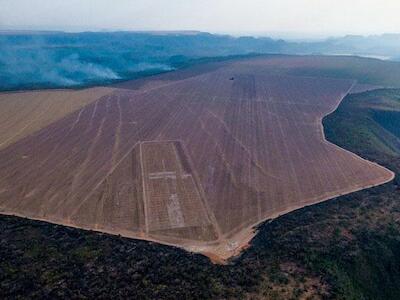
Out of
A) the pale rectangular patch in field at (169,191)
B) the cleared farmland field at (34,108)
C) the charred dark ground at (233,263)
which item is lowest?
the cleared farmland field at (34,108)

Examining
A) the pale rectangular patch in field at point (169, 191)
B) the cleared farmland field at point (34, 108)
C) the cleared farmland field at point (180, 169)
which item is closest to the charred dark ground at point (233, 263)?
the cleared farmland field at point (180, 169)

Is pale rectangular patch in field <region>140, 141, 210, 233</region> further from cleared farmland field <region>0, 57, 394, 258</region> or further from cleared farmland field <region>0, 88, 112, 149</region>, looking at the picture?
cleared farmland field <region>0, 88, 112, 149</region>

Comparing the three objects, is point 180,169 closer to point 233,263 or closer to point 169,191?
point 169,191

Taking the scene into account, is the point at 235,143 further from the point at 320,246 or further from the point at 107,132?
the point at 320,246

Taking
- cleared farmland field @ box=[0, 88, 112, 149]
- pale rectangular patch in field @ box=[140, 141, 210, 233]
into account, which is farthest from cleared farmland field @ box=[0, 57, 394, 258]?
cleared farmland field @ box=[0, 88, 112, 149]

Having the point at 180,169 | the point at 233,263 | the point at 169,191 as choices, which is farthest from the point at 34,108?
the point at 233,263

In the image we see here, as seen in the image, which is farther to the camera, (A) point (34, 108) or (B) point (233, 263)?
(A) point (34, 108)

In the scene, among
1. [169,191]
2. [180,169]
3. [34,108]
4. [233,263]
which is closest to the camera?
[233,263]

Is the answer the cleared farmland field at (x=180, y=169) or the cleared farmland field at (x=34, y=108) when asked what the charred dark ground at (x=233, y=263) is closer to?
the cleared farmland field at (x=180, y=169)
